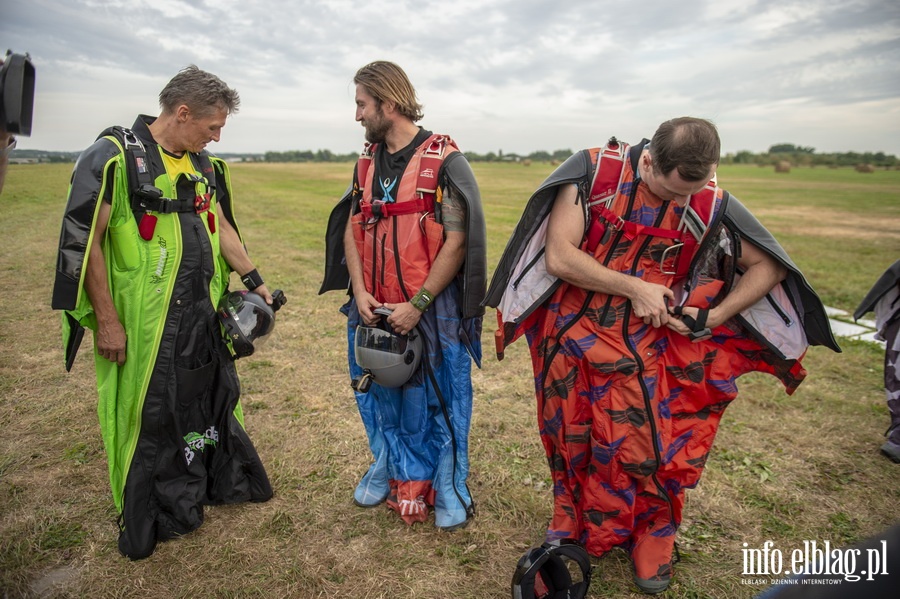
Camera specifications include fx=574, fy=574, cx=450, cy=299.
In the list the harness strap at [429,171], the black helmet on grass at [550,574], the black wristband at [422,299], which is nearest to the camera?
the black helmet on grass at [550,574]

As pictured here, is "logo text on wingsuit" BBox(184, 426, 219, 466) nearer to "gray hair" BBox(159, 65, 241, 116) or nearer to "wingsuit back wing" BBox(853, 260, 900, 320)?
"gray hair" BBox(159, 65, 241, 116)

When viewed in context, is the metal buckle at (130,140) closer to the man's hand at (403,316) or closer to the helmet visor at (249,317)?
the helmet visor at (249,317)

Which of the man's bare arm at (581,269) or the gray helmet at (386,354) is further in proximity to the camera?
the gray helmet at (386,354)

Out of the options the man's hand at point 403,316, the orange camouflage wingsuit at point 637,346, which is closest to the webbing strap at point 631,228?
the orange camouflage wingsuit at point 637,346

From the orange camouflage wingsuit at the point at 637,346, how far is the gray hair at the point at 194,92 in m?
1.78

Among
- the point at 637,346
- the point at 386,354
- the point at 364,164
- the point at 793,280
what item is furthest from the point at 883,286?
the point at 364,164

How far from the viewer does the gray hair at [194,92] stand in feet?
9.95

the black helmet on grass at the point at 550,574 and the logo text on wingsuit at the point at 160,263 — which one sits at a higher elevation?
the logo text on wingsuit at the point at 160,263

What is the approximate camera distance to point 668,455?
118 inches

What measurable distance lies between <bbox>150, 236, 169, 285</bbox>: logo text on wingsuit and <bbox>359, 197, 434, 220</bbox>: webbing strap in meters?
1.11

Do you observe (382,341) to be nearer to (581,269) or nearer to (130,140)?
(581,269)

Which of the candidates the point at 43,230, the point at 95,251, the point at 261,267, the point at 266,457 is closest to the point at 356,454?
the point at 266,457

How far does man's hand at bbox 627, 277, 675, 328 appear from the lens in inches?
111

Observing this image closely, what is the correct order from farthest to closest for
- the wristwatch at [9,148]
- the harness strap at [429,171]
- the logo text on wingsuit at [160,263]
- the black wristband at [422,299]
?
the black wristband at [422,299] → the harness strap at [429,171] → the logo text on wingsuit at [160,263] → the wristwatch at [9,148]
